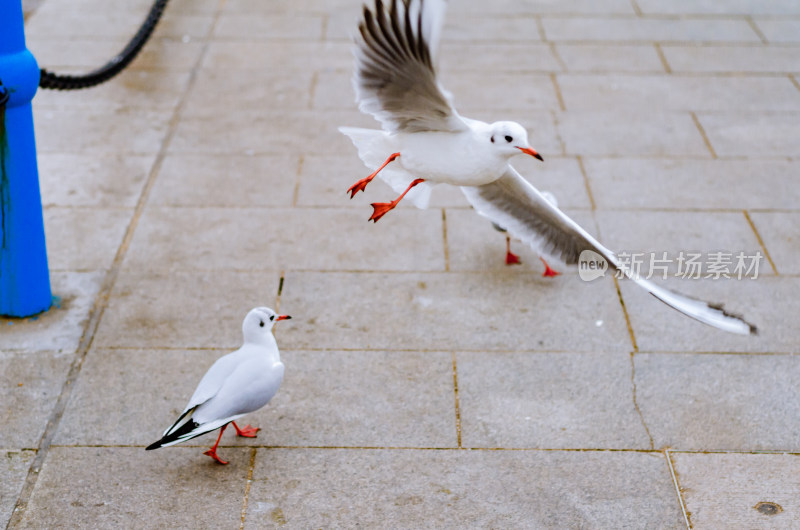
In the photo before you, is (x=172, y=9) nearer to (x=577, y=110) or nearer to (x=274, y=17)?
(x=274, y=17)

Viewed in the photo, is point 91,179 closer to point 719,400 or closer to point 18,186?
point 18,186

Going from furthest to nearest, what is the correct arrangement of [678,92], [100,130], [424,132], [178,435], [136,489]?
[678,92] → [100,130] → [424,132] → [136,489] → [178,435]

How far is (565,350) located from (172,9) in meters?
6.81

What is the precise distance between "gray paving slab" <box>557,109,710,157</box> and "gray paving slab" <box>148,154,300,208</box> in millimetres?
2350

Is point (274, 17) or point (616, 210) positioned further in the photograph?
point (274, 17)

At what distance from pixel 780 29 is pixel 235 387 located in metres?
7.89

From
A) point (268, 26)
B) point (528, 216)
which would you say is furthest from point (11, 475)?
point (268, 26)

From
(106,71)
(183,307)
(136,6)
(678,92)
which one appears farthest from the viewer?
(136,6)

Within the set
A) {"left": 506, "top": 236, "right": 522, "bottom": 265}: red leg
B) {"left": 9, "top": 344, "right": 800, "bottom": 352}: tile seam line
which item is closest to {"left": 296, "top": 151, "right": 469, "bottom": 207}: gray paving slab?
{"left": 506, "top": 236, "right": 522, "bottom": 265}: red leg

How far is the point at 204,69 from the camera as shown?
888 centimetres

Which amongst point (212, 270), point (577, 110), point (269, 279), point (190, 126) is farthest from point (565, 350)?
point (190, 126)

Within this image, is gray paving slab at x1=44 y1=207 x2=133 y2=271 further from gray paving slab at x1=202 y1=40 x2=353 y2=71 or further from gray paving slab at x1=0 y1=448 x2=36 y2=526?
gray paving slab at x1=202 y1=40 x2=353 y2=71

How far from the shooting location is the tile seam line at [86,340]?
4.37 m

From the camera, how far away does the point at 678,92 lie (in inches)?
336
